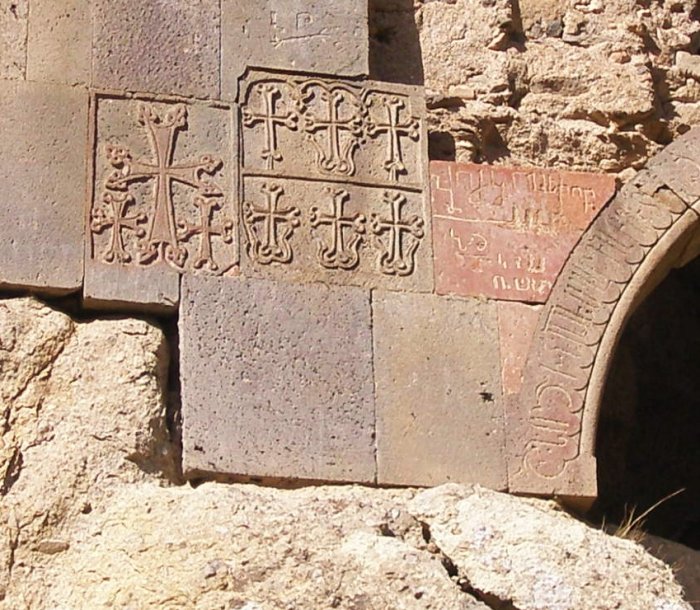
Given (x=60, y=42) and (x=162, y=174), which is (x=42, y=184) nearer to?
(x=162, y=174)

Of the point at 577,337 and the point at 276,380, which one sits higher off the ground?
the point at 577,337

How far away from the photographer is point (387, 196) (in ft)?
22.0

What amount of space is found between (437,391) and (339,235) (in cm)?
59

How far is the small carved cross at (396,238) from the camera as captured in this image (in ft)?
21.7

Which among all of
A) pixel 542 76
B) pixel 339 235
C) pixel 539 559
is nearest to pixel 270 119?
pixel 339 235

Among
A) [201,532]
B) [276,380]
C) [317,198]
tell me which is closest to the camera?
[201,532]

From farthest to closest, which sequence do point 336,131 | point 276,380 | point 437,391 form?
point 336,131
point 437,391
point 276,380

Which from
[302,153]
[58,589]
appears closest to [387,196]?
[302,153]

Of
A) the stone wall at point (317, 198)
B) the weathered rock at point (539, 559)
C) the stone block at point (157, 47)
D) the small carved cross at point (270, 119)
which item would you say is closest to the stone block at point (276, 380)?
the stone wall at point (317, 198)

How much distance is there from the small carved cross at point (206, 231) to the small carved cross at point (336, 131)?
39 centimetres

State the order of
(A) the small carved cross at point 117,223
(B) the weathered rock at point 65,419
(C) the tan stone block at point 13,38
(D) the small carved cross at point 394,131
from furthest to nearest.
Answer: (D) the small carved cross at point 394,131 → (C) the tan stone block at point 13,38 → (A) the small carved cross at point 117,223 → (B) the weathered rock at point 65,419

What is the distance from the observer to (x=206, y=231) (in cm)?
651

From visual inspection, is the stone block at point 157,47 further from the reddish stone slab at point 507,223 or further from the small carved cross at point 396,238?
the reddish stone slab at point 507,223

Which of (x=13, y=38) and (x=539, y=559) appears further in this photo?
(x=13, y=38)
